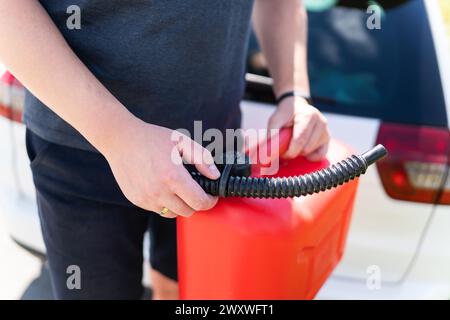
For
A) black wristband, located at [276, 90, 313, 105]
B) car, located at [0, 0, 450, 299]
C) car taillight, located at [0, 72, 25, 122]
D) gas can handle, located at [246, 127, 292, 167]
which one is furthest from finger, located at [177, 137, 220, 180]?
car taillight, located at [0, 72, 25, 122]

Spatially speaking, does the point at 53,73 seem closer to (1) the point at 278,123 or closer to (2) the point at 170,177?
(2) the point at 170,177

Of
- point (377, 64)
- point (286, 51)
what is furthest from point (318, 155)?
point (377, 64)

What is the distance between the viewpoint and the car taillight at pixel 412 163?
60.8 inches

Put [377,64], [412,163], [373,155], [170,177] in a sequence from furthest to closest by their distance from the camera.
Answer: [377,64], [412,163], [373,155], [170,177]

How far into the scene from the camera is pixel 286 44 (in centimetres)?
131

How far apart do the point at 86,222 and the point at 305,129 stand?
1.69ft

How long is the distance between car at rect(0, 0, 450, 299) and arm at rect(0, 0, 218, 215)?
782 mm

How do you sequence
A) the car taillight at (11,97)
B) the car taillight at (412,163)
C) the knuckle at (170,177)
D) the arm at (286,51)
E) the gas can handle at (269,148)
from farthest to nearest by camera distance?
the car taillight at (11,97) → the car taillight at (412,163) → the arm at (286,51) → the gas can handle at (269,148) → the knuckle at (170,177)

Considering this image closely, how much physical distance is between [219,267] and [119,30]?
0.47 m

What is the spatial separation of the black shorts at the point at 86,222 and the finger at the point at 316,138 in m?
0.37

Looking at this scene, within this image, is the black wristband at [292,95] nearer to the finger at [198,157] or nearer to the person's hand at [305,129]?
the person's hand at [305,129]

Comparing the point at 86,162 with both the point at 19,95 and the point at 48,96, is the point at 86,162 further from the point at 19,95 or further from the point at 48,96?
the point at 19,95

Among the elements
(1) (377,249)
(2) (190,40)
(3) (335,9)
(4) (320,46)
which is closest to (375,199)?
(1) (377,249)

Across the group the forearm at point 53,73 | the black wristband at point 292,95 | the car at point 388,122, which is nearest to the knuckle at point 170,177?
the forearm at point 53,73
